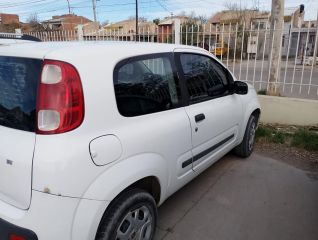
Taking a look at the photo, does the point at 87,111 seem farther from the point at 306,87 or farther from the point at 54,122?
the point at 306,87

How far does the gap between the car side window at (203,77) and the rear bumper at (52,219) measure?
1478mm

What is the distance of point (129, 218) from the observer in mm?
2164

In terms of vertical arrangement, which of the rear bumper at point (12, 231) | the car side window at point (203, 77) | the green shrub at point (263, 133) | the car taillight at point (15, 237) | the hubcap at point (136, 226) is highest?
the car side window at point (203, 77)

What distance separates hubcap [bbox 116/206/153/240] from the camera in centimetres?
A: 213

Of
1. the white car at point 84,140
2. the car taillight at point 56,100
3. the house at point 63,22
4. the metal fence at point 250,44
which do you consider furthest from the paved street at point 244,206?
the house at point 63,22

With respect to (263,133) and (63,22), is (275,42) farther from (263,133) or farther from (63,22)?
(63,22)

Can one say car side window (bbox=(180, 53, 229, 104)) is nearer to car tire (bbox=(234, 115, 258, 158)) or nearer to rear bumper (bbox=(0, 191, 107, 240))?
car tire (bbox=(234, 115, 258, 158))

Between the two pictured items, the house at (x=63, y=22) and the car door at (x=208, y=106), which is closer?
the car door at (x=208, y=106)

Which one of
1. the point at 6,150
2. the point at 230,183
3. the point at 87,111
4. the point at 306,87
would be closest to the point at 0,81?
the point at 6,150

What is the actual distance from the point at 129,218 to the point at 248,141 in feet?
8.96

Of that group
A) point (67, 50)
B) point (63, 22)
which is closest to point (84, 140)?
point (67, 50)

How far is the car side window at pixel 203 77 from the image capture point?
2895 mm

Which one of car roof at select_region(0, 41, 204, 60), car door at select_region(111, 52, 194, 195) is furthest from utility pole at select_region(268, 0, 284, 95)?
car roof at select_region(0, 41, 204, 60)

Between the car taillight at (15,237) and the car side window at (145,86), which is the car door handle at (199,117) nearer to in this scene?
the car side window at (145,86)
